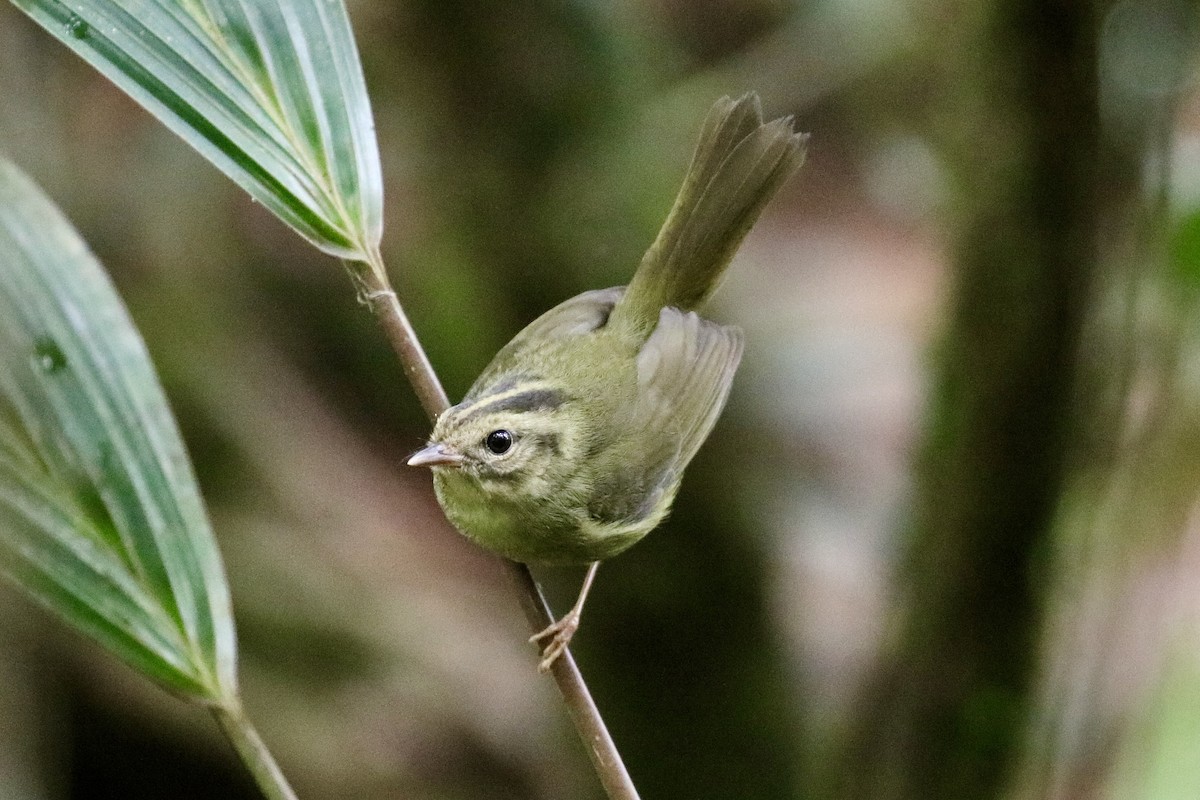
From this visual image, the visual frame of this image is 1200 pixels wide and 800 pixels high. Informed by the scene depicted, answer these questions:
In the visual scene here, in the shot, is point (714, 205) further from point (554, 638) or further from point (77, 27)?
point (77, 27)

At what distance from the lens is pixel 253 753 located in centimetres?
100

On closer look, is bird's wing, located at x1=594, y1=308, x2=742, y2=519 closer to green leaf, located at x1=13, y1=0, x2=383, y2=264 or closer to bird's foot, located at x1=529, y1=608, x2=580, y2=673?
bird's foot, located at x1=529, y1=608, x2=580, y2=673

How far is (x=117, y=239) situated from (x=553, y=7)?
3.81ft

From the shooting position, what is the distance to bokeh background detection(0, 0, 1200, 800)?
1.72 m

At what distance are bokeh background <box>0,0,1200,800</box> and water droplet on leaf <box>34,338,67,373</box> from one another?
3.39 ft

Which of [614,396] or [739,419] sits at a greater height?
[739,419]

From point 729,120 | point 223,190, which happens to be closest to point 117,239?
point 223,190

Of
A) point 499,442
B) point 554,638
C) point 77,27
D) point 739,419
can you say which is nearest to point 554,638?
point 554,638

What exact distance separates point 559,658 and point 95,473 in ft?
1.53

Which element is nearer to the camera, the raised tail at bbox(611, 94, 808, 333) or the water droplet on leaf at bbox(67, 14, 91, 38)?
the water droplet on leaf at bbox(67, 14, 91, 38)

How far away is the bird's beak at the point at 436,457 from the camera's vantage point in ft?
4.55

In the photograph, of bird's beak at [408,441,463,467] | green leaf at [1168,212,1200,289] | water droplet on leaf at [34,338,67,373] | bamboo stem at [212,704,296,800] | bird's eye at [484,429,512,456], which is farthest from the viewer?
green leaf at [1168,212,1200,289]

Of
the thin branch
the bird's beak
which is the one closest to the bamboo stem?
the thin branch

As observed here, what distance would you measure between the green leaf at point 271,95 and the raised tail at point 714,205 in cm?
46
